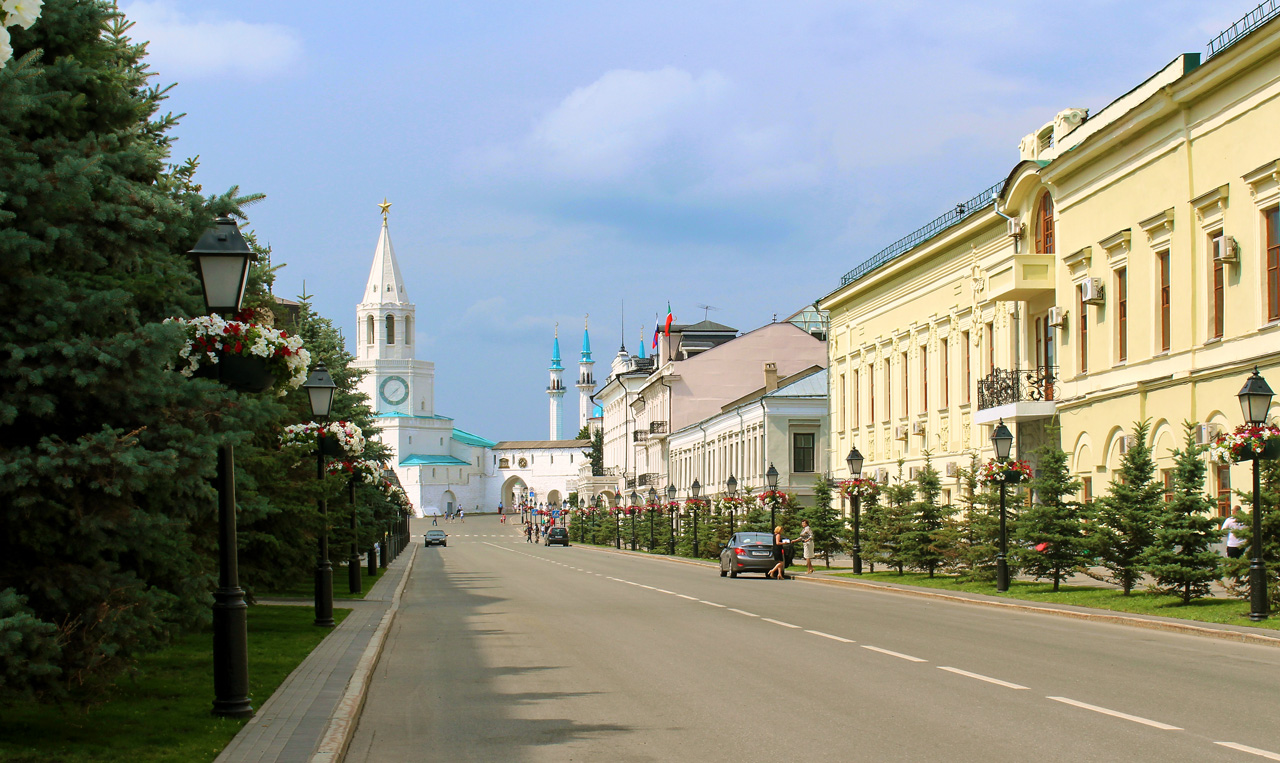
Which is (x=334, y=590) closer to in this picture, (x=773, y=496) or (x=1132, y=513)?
(x=773, y=496)

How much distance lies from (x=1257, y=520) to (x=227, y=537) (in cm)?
1462

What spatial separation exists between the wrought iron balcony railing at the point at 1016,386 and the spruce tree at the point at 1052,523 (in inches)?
402

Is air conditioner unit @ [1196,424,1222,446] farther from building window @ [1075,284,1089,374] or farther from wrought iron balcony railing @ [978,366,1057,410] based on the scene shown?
wrought iron balcony railing @ [978,366,1057,410]

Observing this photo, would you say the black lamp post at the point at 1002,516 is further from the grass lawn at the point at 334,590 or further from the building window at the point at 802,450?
the building window at the point at 802,450

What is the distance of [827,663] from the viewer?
1510 cm

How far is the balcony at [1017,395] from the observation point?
37.3 m

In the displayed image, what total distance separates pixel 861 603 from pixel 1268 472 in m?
9.11

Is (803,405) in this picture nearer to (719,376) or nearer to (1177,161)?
(719,376)

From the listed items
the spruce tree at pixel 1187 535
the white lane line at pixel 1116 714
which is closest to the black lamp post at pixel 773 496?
the spruce tree at pixel 1187 535

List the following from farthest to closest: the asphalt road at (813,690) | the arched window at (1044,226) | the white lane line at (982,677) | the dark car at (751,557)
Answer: the dark car at (751,557) → the arched window at (1044,226) → the white lane line at (982,677) → the asphalt road at (813,690)

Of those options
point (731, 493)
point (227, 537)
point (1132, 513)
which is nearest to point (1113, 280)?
point (1132, 513)

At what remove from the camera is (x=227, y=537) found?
36.0ft

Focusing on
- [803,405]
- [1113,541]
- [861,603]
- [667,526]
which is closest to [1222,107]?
[1113,541]

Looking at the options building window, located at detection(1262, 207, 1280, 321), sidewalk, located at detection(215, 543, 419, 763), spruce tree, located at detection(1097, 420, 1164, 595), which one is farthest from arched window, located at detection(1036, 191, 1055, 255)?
sidewalk, located at detection(215, 543, 419, 763)
